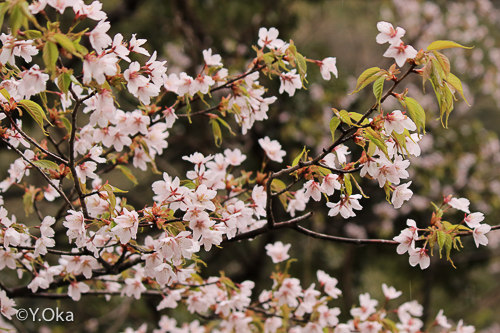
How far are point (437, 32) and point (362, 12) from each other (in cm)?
94

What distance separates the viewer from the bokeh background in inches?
140

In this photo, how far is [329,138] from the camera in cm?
394

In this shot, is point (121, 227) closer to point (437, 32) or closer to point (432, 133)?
point (432, 133)

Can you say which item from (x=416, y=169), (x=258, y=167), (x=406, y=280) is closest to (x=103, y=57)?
(x=258, y=167)

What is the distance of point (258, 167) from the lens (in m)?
3.68

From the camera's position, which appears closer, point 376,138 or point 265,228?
point 376,138

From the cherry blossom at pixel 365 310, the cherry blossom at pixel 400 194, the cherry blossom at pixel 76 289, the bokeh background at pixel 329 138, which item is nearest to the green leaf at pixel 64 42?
the cherry blossom at pixel 400 194

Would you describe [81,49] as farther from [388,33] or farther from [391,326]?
[391,326]

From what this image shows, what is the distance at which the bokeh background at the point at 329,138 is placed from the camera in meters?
3.57

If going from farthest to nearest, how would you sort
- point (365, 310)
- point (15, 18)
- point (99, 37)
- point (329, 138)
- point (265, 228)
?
point (329, 138) → point (365, 310) → point (265, 228) → point (99, 37) → point (15, 18)

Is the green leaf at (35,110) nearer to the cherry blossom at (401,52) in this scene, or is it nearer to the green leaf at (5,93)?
the green leaf at (5,93)

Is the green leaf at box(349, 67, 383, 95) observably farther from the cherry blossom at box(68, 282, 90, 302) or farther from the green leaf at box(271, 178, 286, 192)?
the cherry blossom at box(68, 282, 90, 302)

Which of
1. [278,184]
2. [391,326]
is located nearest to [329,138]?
[391,326]

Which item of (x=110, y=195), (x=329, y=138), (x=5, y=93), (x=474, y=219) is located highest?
(x=5, y=93)
